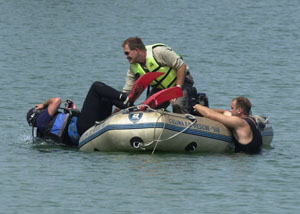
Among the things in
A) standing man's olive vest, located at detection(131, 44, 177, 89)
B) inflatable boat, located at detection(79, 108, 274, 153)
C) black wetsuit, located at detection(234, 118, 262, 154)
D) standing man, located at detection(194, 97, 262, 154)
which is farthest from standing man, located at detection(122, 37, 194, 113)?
black wetsuit, located at detection(234, 118, 262, 154)

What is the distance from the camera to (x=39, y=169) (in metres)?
12.4

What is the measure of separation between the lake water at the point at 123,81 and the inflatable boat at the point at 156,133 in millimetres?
133

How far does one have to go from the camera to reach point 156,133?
12625 mm

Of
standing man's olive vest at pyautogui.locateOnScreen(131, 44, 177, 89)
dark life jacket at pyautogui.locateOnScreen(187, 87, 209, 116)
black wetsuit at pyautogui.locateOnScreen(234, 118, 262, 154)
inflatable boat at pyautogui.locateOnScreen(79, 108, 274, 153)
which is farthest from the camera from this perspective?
dark life jacket at pyautogui.locateOnScreen(187, 87, 209, 116)

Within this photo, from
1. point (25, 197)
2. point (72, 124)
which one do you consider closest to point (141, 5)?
point (72, 124)

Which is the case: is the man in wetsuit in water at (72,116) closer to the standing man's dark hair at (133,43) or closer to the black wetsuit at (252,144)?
the standing man's dark hair at (133,43)

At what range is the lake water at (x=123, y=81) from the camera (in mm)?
11023

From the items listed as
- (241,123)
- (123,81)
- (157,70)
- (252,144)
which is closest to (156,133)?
(157,70)

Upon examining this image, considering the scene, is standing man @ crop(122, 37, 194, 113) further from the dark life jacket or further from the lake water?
the lake water

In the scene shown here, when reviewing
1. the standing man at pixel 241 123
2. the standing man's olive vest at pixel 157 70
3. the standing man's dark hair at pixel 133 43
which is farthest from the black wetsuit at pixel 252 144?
the standing man's dark hair at pixel 133 43

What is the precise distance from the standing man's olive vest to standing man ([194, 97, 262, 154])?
1.59ft

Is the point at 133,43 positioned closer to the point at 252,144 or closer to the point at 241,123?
the point at 241,123

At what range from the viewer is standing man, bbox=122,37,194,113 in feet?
43.1

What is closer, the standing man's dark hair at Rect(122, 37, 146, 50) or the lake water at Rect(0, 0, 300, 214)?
the lake water at Rect(0, 0, 300, 214)
